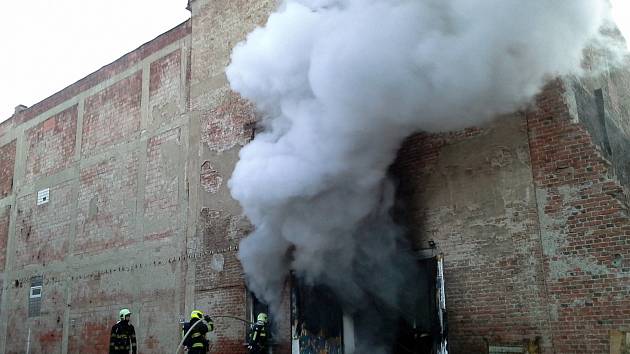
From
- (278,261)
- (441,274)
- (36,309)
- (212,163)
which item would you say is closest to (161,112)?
(212,163)

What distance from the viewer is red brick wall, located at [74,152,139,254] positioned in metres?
12.2

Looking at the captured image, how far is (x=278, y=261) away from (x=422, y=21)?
3938mm

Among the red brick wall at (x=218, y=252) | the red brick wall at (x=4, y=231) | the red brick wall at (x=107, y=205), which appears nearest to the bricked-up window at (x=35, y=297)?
the red brick wall at (x=107, y=205)

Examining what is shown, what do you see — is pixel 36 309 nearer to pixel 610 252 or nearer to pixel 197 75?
pixel 197 75

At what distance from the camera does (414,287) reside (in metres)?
7.62

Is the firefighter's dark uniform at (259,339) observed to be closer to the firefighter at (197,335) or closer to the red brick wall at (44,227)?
the firefighter at (197,335)

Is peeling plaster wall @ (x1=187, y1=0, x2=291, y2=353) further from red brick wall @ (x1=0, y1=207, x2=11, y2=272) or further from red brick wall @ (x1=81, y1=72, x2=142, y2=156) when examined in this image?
red brick wall @ (x1=0, y1=207, x2=11, y2=272)

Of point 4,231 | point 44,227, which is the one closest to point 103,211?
point 44,227

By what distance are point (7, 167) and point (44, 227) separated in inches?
127

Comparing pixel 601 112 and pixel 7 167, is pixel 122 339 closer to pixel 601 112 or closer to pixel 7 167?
pixel 601 112

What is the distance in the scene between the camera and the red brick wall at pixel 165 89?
38.5 feet

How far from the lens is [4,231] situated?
16.1 meters

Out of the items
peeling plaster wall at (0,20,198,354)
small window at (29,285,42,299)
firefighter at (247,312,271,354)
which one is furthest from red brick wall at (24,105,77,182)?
firefighter at (247,312,271,354)

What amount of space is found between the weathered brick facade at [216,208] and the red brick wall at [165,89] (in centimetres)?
4
